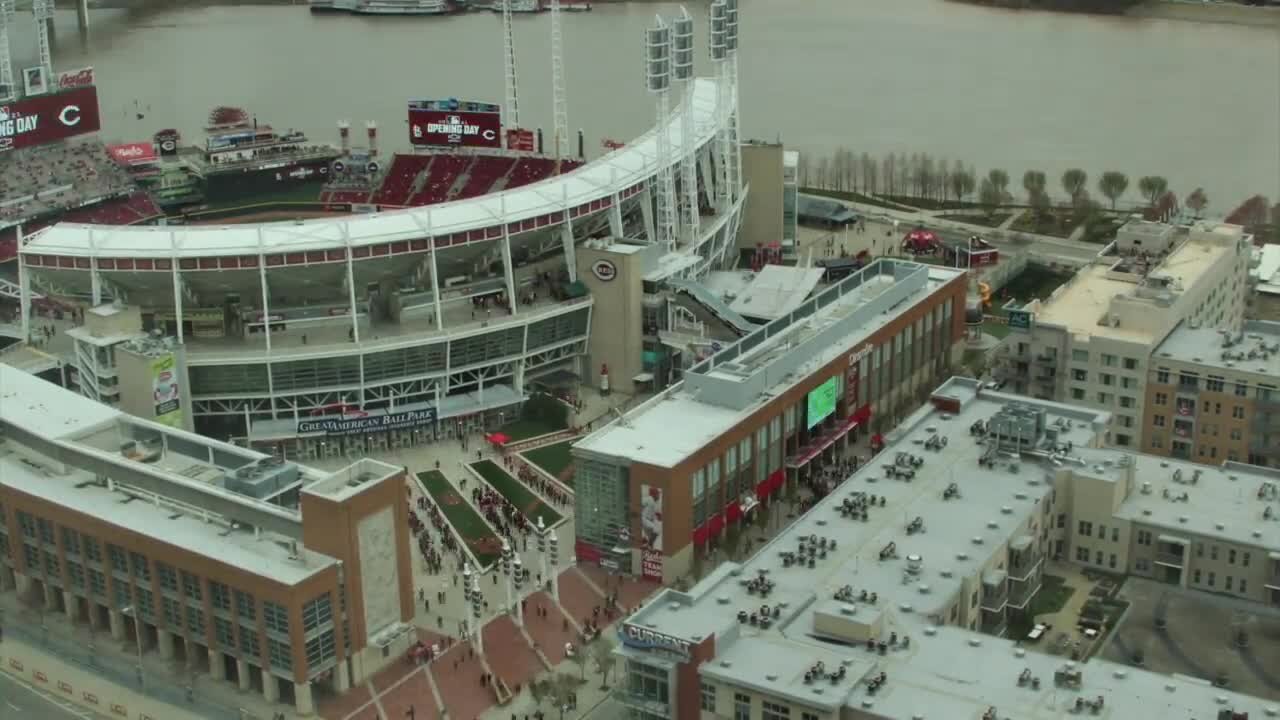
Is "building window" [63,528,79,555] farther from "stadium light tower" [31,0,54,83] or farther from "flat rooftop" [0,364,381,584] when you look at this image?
"stadium light tower" [31,0,54,83]

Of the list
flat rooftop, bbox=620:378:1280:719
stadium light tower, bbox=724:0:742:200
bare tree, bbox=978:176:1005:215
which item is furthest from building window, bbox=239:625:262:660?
bare tree, bbox=978:176:1005:215

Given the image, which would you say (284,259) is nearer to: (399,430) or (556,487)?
(399,430)

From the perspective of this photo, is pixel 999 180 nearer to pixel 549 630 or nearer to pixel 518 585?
pixel 518 585

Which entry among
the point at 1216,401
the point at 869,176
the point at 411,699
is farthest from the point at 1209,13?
the point at 411,699

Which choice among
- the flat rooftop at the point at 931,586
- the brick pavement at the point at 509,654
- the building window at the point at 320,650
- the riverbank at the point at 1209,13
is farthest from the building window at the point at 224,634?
the riverbank at the point at 1209,13

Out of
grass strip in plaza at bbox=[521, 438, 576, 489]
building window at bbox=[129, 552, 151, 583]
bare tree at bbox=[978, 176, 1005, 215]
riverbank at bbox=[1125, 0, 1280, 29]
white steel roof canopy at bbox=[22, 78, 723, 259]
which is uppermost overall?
riverbank at bbox=[1125, 0, 1280, 29]

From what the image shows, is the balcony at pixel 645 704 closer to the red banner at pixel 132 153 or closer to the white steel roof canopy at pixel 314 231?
the white steel roof canopy at pixel 314 231
